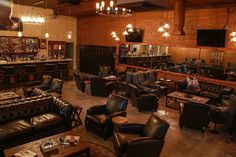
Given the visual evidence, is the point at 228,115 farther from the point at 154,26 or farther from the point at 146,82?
the point at 154,26

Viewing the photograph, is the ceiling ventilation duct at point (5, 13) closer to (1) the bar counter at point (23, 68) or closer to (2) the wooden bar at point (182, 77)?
(1) the bar counter at point (23, 68)

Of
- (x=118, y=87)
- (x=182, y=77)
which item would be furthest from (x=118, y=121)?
(x=182, y=77)

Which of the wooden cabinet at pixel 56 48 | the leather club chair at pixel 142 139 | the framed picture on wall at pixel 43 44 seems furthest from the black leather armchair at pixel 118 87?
the framed picture on wall at pixel 43 44

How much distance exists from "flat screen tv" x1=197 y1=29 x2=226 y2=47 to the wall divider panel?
17.1ft

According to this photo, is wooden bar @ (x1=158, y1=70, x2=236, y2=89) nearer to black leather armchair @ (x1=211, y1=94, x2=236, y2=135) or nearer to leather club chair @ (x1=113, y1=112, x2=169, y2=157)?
black leather armchair @ (x1=211, y1=94, x2=236, y2=135)

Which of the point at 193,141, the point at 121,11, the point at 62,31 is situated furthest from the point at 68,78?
the point at 193,141

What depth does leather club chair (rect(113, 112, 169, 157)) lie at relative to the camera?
3.66 meters

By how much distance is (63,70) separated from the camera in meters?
11.4

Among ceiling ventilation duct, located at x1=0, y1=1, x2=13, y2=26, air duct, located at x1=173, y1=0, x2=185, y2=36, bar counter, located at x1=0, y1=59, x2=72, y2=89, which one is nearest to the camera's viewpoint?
ceiling ventilation duct, located at x1=0, y1=1, x2=13, y2=26

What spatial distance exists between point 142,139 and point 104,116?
1.87 meters

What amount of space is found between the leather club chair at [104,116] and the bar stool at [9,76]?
6.03 m

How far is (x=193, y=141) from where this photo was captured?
17.1 feet

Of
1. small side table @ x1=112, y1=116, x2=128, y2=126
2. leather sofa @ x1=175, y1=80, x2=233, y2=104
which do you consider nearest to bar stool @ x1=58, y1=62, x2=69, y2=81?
leather sofa @ x1=175, y1=80, x2=233, y2=104

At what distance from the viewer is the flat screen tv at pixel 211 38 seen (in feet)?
26.5
